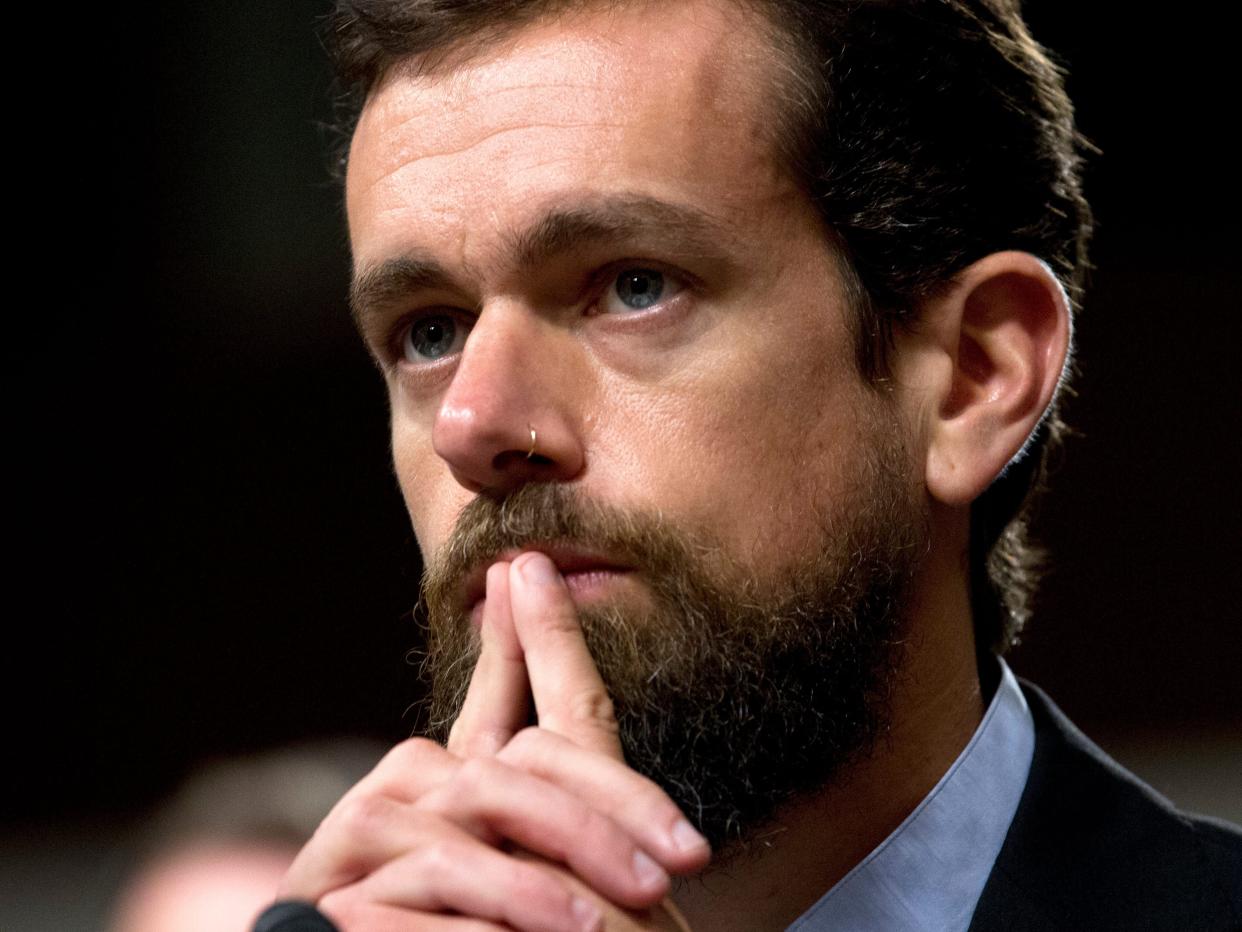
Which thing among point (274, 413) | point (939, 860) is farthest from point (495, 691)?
point (274, 413)

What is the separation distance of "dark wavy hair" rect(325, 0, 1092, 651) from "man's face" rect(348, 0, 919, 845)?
0.15ft

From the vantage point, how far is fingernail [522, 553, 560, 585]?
1.84 meters

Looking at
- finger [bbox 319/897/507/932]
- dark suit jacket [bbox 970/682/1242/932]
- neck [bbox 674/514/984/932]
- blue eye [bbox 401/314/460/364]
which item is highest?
blue eye [bbox 401/314/460/364]

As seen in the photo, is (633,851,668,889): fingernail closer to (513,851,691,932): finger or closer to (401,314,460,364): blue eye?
(513,851,691,932): finger

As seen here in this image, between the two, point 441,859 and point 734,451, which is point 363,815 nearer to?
point 441,859

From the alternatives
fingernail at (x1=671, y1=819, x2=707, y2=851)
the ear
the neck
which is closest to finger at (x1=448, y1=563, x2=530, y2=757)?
fingernail at (x1=671, y1=819, x2=707, y2=851)

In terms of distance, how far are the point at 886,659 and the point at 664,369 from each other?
1.77 feet

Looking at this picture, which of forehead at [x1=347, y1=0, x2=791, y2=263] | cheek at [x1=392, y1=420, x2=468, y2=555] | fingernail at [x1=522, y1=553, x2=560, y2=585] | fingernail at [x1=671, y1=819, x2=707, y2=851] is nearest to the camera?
fingernail at [x1=671, y1=819, x2=707, y2=851]

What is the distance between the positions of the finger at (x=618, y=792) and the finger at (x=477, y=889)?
0.28 feet

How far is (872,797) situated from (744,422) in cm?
58

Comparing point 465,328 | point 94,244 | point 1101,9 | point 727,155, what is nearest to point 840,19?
point 727,155

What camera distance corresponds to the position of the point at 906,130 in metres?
2.22

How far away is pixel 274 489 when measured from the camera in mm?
4316

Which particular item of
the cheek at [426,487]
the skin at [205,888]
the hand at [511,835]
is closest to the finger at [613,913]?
the hand at [511,835]
